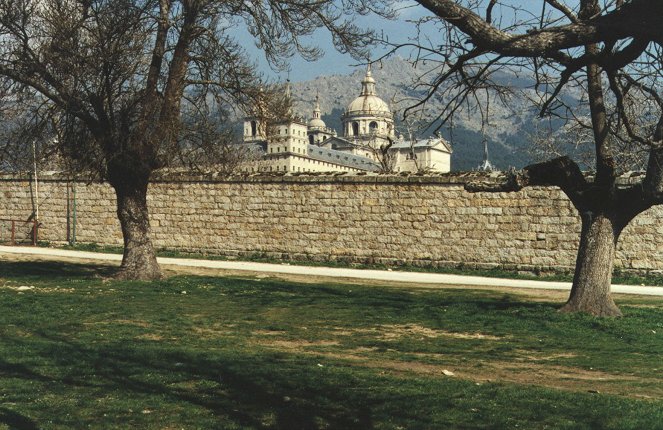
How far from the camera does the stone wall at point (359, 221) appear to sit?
2025 cm

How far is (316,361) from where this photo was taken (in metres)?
8.79

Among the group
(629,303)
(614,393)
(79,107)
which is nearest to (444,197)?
(629,303)

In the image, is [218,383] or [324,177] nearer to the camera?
[218,383]

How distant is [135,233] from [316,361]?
30.6 ft

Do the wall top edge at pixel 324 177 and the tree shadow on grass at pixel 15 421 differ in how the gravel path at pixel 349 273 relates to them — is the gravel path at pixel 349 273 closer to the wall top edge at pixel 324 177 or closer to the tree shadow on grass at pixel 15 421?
the wall top edge at pixel 324 177

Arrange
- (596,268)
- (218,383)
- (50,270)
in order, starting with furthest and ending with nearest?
(50,270) → (596,268) → (218,383)

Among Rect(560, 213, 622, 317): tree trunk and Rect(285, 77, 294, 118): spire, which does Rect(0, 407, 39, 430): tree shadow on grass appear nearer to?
Rect(560, 213, 622, 317): tree trunk

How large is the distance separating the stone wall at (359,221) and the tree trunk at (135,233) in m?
6.82

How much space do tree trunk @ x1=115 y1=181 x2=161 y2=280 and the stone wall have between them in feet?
22.4

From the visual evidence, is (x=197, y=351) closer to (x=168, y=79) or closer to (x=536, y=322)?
(x=536, y=322)

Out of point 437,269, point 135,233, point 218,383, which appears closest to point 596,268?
point 218,383

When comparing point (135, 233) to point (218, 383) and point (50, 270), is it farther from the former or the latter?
point (218, 383)

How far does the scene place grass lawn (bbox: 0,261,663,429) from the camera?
6.44 m

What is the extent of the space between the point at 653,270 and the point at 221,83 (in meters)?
11.8
